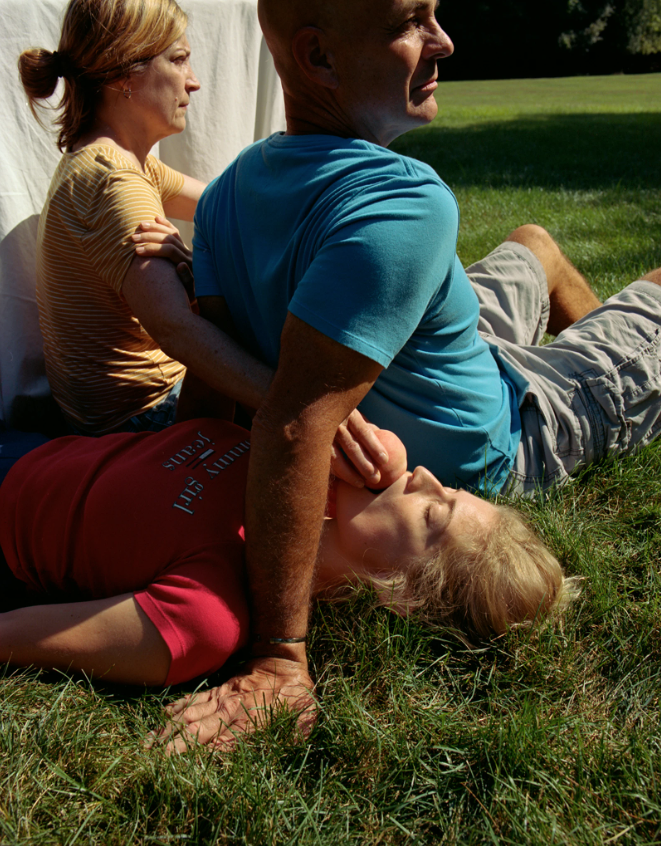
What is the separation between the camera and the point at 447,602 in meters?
2.05

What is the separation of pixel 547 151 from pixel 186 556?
9695 mm

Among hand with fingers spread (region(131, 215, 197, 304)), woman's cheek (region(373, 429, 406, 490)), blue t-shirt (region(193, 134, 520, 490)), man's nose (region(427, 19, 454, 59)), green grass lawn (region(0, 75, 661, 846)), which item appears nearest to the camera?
green grass lawn (region(0, 75, 661, 846))

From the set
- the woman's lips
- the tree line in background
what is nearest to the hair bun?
the woman's lips

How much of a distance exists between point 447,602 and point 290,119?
4.56ft

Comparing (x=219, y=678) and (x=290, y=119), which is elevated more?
(x=290, y=119)

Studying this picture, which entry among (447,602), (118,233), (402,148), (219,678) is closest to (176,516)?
(219,678)

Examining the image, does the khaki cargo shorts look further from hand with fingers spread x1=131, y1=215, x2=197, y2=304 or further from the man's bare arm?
hand with fingers spread x1=131, y1=215, x2=197, y2=304

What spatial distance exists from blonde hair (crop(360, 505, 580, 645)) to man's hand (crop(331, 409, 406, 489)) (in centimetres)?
25

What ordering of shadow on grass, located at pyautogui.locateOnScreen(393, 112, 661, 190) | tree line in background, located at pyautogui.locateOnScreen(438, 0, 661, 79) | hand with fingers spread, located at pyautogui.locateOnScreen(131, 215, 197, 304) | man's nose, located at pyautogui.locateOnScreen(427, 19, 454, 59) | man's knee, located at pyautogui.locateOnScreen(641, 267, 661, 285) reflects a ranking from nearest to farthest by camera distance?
man's nose, located at pyautogui.locateOnScreen(427, 19, 454, 59)
hand with fingers spread, located at pyautogui.locateOnScreen(131, 215, 197, 304)
man's knee, located at pyautogui.locateOnScreen(641, 267, 661, 285)
shadow on grass, located at pyautogui.locateOnScreen(393, 112, 661, 190)
tree line in background, located at pyautogui.locateOnScreen(438, 0, 661, 79)

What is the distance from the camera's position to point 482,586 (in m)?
2.00

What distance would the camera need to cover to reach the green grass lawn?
1539mm

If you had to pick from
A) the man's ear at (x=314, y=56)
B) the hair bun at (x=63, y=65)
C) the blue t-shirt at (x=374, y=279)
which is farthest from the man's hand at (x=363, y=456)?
the hair bun at (x=63, y=65)

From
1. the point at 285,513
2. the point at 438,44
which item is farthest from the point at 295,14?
the point at 285,513

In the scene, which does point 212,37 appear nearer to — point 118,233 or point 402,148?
point 118,233
